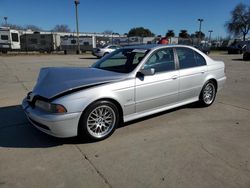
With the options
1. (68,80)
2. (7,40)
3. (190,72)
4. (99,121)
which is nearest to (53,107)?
(68,80)

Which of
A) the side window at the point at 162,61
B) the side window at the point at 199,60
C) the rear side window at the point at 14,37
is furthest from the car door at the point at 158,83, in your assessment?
the rear side window at the point at 14,37

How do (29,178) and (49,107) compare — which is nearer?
(29,178)

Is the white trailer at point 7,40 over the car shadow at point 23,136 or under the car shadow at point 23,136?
over

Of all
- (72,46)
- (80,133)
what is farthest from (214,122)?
(72,46)

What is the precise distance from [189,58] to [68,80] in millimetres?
2747

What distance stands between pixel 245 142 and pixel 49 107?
3.08 metres

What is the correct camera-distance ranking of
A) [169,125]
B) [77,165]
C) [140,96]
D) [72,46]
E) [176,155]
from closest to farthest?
[77,165] < [176,155] < [140,96] < [169,125] < [72,46]

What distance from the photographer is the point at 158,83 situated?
14.3 ft

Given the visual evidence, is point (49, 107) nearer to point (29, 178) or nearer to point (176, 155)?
point (29, 178)

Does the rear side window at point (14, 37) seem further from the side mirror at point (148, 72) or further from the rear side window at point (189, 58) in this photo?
the side mirror at point (148, 72)

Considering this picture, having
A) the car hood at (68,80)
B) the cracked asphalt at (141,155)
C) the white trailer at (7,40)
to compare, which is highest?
the white trailer at (7,40)

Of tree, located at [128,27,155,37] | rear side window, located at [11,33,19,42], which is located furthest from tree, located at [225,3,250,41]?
rear side window, located at [11,33,19,42]

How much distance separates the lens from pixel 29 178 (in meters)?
2.80

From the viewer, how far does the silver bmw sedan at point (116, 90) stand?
3449 mm
